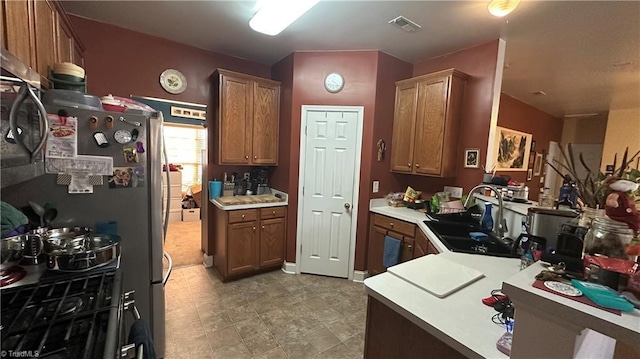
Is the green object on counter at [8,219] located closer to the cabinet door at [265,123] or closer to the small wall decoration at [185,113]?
the cabinet door at [265,123]

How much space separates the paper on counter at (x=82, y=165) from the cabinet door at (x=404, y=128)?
2700 millimetres

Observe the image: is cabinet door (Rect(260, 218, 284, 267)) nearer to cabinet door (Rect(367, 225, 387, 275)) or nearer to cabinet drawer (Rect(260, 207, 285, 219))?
cabinet drawer (Rect(260, 207, 285, 219))

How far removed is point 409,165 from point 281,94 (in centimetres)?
181

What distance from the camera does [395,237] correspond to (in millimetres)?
2734

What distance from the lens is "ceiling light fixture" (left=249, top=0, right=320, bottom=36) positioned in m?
1.90

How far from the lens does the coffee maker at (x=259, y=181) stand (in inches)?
137

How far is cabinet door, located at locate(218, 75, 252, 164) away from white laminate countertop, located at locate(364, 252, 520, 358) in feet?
7.77

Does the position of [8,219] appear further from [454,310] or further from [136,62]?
[136,62]

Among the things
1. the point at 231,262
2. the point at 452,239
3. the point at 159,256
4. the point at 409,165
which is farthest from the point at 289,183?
the point at 452,239

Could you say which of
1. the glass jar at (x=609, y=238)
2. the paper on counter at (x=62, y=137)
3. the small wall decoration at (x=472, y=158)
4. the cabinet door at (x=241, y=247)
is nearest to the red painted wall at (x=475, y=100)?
the small wall decoration at (x=472, y=158)

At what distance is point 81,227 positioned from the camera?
1484 millimetres

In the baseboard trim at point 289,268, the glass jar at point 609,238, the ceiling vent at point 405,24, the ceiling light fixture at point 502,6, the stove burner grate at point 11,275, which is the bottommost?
the baseboard trim at point 289,268

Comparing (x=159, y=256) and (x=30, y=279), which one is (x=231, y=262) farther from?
(x=30, y=279)

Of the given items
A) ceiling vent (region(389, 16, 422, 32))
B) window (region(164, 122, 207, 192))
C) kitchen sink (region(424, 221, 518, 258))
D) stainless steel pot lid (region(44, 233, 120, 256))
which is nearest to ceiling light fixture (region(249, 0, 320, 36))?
ceiling vent (region(389, 16, 422, 32))
